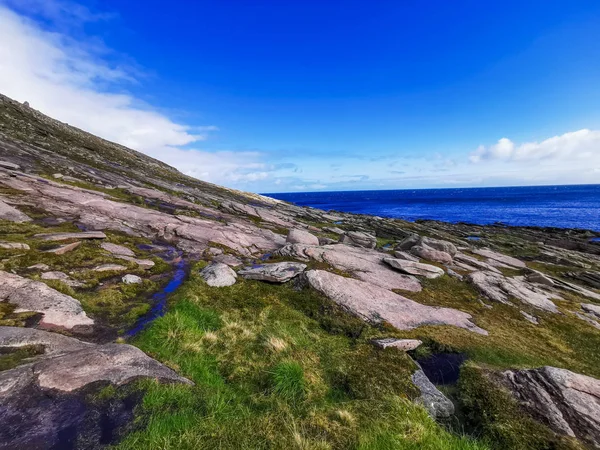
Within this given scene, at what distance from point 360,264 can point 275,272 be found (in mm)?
7663

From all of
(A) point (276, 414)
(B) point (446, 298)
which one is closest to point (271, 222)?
(B) point (446, 298)

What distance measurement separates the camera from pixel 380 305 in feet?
59.1

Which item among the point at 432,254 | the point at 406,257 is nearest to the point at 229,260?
the point at 406,257

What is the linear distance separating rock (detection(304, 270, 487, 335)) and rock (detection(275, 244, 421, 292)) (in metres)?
2.06

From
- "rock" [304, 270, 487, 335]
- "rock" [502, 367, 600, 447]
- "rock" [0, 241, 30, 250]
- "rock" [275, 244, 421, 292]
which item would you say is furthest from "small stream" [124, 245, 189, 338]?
"rock" [502, 367, 600, 447]

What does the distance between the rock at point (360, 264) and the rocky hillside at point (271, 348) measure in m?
0.17

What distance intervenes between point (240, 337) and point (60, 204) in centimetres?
3001

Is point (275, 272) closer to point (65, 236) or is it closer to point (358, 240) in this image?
point (65, 236)

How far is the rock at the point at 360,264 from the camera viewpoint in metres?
22.0

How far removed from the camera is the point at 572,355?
15.5 meters

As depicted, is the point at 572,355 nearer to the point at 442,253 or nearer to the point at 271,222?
the point at 442,253

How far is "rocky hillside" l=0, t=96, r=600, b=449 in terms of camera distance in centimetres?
771

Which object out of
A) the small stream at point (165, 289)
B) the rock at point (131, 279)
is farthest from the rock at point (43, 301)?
the rock at point (131, 279)

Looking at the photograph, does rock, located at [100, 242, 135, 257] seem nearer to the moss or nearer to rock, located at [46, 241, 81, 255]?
rock, located at [46, 241, 81, 255]
